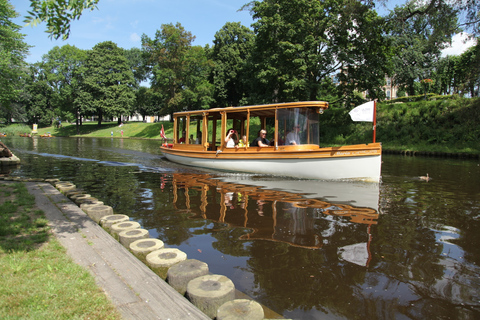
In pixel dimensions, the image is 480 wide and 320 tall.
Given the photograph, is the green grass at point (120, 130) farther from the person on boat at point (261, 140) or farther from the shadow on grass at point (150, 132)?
the person on boat at point (261, 140)

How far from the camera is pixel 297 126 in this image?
38.8 feet

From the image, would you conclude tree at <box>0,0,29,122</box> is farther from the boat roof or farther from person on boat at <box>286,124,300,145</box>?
person on boat at <box>286,124,300,145</box>

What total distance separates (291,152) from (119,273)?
865cm

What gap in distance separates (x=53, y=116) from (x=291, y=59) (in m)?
61.7

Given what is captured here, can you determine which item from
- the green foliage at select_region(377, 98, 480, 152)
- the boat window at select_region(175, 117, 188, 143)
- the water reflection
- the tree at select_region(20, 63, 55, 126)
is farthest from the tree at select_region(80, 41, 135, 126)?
the water reflection

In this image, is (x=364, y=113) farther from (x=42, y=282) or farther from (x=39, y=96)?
(x=39, y=96)

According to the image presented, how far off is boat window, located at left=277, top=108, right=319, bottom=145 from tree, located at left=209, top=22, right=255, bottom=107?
124 feet

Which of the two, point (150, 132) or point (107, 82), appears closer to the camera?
point (150, 132)

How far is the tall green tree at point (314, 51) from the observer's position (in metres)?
27.6

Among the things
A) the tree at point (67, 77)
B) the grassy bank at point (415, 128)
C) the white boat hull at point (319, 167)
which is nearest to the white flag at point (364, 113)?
the white boat hull at point (319, 167)

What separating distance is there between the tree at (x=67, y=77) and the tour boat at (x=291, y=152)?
52461 mm

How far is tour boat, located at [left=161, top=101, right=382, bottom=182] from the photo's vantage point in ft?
34.8

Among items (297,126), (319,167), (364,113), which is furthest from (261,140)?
(364,113)

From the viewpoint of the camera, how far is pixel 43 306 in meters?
2.87
